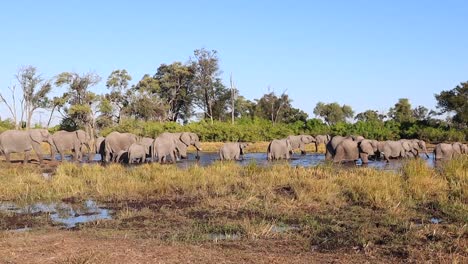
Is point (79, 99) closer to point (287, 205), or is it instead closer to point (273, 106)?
point (273, 106)

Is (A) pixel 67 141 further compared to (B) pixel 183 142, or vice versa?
(B) pixel 183 142

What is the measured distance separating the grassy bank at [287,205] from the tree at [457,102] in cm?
3462

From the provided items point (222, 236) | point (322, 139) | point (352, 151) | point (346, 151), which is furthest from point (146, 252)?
point (322, 139)

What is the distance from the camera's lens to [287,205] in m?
10.5

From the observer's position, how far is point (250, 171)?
15547 millimetres

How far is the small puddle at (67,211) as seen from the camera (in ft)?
32.0

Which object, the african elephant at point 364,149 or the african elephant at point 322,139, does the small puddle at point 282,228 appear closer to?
the african elephant at point 364,149

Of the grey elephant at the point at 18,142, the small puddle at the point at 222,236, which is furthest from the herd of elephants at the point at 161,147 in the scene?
the small puddle at the point at 222,236

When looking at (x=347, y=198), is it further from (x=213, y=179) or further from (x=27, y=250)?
(x=27, y=250)

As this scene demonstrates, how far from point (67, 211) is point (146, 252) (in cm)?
455

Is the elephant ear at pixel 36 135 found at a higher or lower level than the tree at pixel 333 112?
lower

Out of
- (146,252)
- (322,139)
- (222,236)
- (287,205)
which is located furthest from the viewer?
(322,139)

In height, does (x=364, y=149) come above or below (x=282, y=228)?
above

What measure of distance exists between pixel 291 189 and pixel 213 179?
2.62 m
